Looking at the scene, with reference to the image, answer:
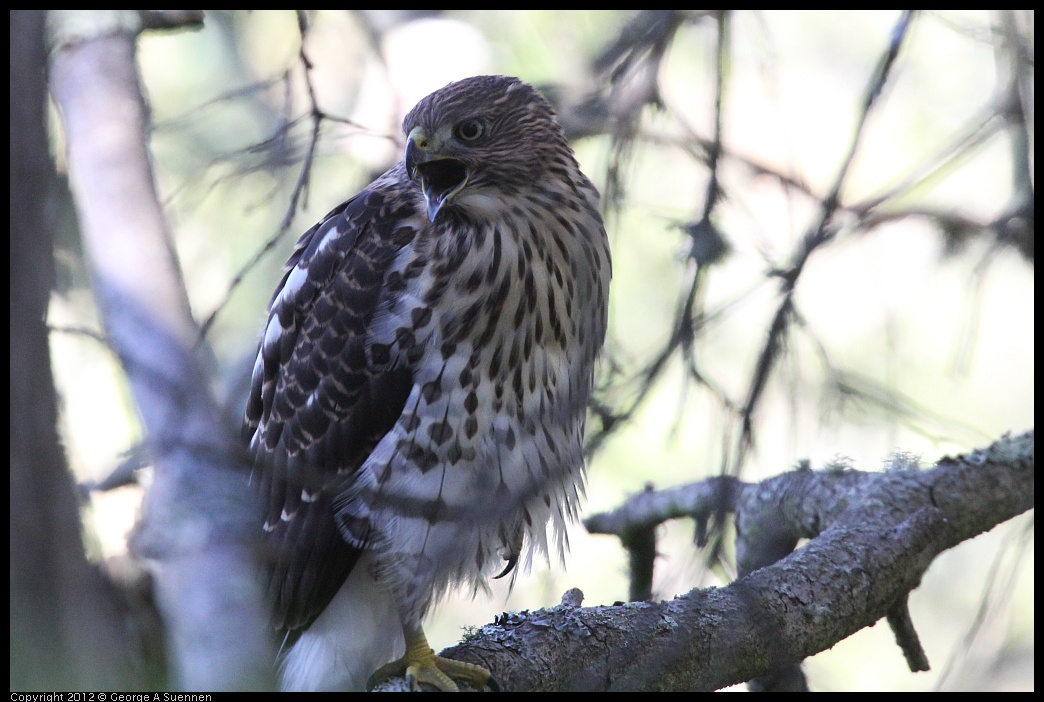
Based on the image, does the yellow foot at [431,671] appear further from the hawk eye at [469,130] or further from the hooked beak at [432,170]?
the hawk eye at [469,130]

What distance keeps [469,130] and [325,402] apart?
87cm

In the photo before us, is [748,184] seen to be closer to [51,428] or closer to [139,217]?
[139,217]

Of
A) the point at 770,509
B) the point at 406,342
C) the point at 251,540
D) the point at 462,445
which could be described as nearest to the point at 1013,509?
the point at 770,509

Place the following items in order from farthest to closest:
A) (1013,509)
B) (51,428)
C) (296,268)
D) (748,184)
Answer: (748,184), (1013,509), (296,268), (51,428)

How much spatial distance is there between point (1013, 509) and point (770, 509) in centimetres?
78

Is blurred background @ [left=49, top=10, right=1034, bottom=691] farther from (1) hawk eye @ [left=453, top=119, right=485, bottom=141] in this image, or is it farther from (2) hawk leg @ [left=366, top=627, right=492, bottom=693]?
(2) hawk leg @ [left=366, top=627, right=492, bottom=693]

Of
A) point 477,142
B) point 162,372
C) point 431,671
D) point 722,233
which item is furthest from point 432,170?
point 431,671

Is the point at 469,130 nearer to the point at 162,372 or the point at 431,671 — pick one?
the point at 162,372

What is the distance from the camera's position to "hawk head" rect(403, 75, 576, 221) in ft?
8.22

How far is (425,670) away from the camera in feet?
7.89

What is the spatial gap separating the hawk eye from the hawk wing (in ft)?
0.86

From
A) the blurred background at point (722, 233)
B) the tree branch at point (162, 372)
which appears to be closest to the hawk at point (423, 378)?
the blurred background at point (722, 233)

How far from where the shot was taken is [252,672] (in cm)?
188

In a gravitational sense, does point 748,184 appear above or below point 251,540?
above
